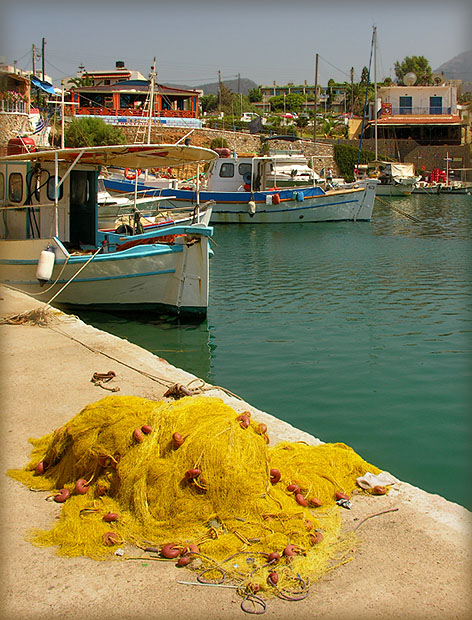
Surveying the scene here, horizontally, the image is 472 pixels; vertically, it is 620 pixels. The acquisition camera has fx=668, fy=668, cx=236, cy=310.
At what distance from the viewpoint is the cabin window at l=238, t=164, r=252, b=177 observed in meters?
30.8

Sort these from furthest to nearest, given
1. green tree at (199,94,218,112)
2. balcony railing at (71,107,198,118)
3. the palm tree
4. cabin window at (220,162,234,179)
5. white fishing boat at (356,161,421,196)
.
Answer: green tree at (199,94,218,112) → the palm tree → balcony railing at (71,107,198,118) → white fishing boat at (356,161,421,196) → cabin window at (220,162,234,179)

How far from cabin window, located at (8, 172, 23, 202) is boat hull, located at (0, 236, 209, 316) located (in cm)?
106

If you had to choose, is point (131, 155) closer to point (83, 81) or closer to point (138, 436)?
point (138, 436)

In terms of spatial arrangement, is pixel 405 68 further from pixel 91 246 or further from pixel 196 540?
pixel 196 540

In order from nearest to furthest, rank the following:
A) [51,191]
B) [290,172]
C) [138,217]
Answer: [51,191] → [138,217] → [290,172]

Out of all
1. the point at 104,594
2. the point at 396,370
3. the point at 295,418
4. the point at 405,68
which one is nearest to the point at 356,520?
the point at 104,594

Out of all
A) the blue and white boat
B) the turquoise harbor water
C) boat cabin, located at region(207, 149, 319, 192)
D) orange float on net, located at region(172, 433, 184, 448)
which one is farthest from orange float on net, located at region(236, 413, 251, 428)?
boat cabin, located at region(207, 149, 319, 192)

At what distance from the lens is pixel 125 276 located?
1217 cm

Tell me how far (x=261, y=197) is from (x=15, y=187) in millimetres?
18455

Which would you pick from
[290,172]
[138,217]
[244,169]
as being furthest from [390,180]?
[138,217]

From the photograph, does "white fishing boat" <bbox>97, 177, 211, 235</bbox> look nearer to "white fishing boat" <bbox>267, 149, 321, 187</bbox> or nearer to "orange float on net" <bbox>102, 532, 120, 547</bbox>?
"orange float on net" <bbox>102, 532, 120, 547</bbox>

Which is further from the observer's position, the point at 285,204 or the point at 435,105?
the point at 435,105

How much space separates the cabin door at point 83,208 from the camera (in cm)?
1304

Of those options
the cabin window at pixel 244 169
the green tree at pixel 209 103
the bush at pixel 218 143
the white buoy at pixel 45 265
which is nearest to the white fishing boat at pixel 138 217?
the white buoy at pixel 45 265
